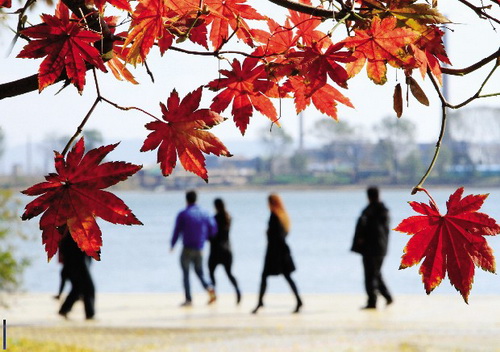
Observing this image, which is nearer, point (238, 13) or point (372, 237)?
point (238, 13)

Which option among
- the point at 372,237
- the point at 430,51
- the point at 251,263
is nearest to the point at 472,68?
the point at 430,51

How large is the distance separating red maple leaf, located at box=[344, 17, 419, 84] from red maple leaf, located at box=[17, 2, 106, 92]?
338mm

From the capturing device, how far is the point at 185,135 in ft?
3.97

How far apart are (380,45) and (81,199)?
17.1 inches

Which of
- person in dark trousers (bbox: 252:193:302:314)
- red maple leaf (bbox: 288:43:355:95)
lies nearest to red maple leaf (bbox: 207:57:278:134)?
red maple leaf (bbox: 288:43:355:95)

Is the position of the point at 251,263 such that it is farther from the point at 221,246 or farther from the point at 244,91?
the point at 244,91

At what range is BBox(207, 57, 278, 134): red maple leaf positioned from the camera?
133cm

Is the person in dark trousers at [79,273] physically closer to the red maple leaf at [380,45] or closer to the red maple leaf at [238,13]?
Result: the red maple leaf at [238,13]

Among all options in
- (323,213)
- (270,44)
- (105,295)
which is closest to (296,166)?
(323,213)

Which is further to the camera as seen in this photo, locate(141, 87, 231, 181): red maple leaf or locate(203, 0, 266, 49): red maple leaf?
locate(203, 0, 266, 49): red maple leaf

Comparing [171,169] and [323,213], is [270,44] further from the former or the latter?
[323,213]

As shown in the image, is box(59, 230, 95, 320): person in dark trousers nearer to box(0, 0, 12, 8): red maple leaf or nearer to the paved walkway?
the paved walkway

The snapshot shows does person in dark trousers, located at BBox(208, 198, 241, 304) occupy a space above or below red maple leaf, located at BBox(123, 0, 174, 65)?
below

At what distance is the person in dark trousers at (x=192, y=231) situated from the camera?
10.8 meters
